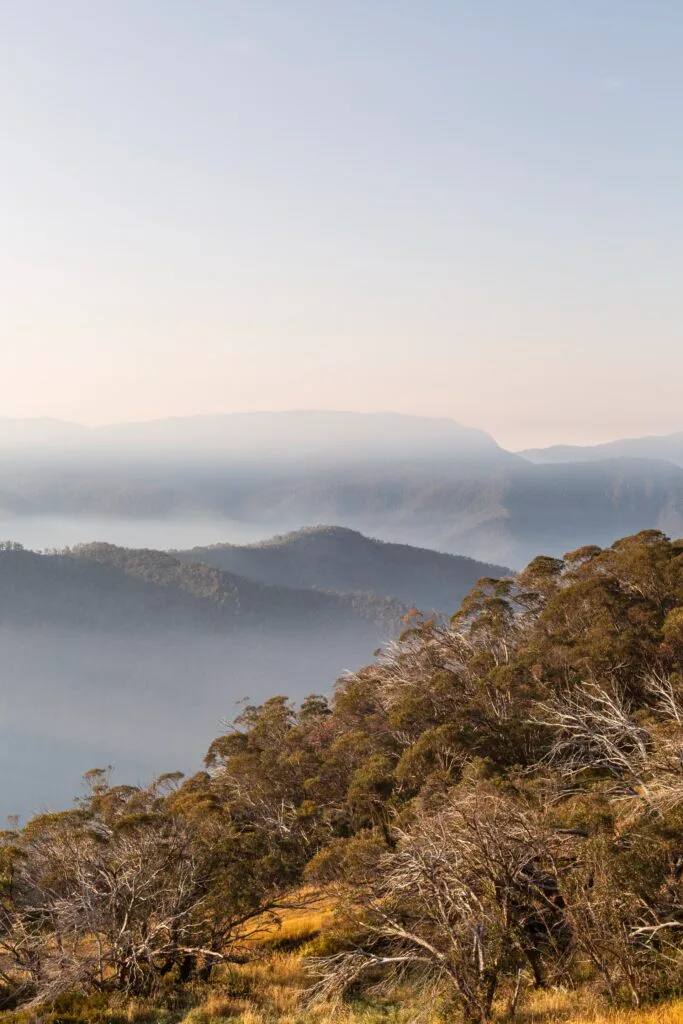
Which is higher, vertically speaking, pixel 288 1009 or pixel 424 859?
pixel 424 859

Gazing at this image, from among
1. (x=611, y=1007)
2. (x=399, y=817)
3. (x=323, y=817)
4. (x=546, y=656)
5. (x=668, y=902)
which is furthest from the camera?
(x=546, y=656)

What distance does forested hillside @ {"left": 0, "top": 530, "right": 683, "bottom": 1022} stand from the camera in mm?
12477

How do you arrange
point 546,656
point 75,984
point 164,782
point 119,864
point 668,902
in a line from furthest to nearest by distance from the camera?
point 164,782 → point 546,656 → point 119,864 → point 75,984 → point 668,902

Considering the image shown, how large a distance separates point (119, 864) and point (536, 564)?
32110mm

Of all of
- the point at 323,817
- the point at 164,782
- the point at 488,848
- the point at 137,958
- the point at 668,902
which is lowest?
the point at 164,782

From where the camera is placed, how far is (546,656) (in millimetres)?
30766

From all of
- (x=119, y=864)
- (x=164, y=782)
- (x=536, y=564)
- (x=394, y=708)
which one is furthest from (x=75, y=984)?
(x=536, y=564)

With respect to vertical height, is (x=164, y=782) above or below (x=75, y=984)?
below

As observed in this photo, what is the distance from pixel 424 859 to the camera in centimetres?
1269

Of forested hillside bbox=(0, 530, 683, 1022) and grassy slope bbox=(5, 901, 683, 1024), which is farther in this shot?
forested hillside bbox=(0, 530, 683, 1022)

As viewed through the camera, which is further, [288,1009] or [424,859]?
[288,1009]

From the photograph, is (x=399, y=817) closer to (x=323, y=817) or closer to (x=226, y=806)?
(x=323, y=817)

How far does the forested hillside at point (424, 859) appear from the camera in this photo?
12477mm

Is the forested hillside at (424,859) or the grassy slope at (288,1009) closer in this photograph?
the grassy slope at (288,1009)
